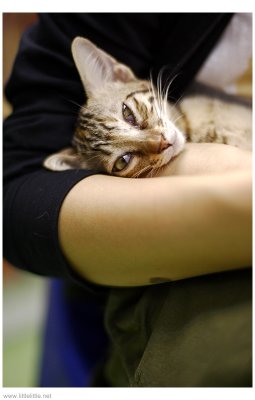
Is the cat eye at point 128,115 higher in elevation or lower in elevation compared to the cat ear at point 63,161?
higher

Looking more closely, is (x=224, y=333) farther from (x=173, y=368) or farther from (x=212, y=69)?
(x=212, y=69)

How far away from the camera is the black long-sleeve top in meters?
1.04

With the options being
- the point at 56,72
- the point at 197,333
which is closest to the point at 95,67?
the point at 56,72

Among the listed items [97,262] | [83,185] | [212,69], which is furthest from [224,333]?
[212,69]

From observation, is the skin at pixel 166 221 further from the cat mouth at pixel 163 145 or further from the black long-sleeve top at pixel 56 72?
the black long-sleeve top at pixel 56 72

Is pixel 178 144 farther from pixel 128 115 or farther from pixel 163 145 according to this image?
pixel 128 115

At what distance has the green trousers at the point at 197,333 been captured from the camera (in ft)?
2.39

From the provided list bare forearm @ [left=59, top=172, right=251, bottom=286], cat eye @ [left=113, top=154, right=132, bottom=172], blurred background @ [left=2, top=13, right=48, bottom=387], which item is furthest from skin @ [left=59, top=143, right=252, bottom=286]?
blurred background @ [left=2, top=13, right=48, bottom=387]

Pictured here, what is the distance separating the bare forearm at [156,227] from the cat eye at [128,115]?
0.72ft

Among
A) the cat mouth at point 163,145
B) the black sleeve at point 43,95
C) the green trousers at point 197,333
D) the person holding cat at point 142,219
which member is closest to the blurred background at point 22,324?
the person holding cat at point 142,219

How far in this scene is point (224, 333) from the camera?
73 cm

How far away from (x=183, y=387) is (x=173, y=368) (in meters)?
0.04

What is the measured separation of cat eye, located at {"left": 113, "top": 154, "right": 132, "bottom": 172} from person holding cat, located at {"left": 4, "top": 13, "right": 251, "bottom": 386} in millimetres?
86
